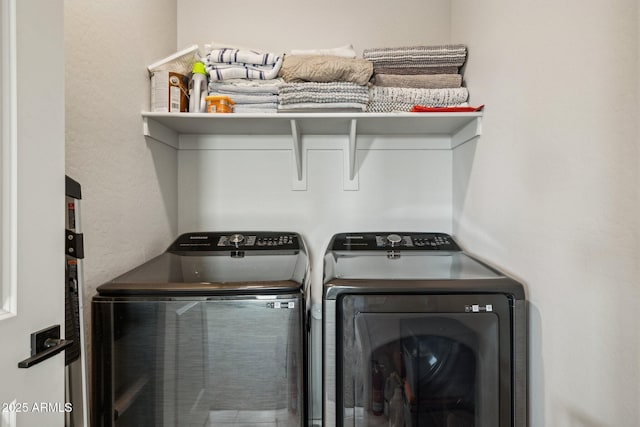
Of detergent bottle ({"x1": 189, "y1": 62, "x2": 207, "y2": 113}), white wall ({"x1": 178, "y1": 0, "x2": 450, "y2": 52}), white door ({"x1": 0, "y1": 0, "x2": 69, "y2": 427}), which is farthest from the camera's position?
white wall ({"x1": 178, "y1": 0, "x2": 450, "y2": 52})

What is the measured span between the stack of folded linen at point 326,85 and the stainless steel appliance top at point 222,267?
24.7 inches

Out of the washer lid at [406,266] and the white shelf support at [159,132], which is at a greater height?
the white shelf support at [159,132]

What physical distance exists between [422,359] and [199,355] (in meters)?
0.66

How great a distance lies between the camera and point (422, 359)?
1.01 metres

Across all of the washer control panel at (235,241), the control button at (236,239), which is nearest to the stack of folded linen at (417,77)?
the washer control panel at (235,241)

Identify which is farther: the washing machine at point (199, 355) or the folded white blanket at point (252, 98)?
the folded white blanket at point (252, 98)

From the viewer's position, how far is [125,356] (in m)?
0.99

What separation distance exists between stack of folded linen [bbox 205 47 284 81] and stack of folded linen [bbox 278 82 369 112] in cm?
14

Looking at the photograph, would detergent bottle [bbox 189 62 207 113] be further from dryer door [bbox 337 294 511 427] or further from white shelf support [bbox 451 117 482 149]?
white shelf support [bbox 451 117 482 149]

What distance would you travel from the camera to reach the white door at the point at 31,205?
0.62m

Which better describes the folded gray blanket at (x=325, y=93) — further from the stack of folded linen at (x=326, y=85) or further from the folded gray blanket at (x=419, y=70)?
the folded gray blanket at (x=419, y=70)

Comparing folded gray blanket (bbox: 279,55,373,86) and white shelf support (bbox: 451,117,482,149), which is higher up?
folded gray blanket (bbox: 279,55,373,86)

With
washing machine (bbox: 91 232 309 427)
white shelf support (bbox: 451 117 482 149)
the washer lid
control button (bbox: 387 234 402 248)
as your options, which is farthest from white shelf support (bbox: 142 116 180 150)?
white shelf support (bbox: 451 117 482 149)

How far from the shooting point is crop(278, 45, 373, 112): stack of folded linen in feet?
4.68
